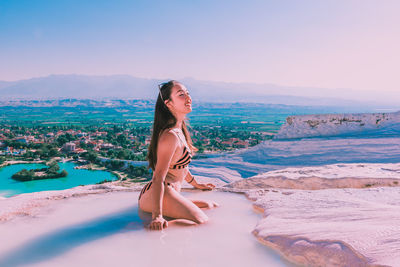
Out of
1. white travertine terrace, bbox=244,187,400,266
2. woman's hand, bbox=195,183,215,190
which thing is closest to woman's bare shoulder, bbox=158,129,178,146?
white travertine terrace, bbox=244,187,400,266

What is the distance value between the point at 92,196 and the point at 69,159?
25.4m

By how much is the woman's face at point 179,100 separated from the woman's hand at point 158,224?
2.57 ft

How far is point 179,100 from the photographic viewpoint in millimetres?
2264

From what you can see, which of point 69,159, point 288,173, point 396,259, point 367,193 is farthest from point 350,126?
point 69,159

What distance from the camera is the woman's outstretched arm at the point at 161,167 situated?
200 centimetres

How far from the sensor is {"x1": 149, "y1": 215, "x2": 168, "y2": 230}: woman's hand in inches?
76.5

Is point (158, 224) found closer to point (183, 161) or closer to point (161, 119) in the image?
point (183, 161)

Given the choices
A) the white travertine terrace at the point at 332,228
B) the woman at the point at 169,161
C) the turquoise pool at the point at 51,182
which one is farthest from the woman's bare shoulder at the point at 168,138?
the turquoise pool at the point at 51,182

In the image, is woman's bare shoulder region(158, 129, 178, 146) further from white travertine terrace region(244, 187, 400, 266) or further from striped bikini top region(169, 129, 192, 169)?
white travertine terrace region(244, 187, 400, 266)

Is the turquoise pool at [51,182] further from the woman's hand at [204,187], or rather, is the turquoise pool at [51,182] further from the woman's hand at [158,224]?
the woman's hand at [158,224]

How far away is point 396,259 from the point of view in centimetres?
131

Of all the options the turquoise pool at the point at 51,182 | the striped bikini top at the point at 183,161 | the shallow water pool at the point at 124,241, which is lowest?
the turquoise pool at the point at 51,182

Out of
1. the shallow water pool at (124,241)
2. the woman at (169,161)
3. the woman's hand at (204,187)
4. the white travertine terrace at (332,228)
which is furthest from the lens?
the woman's hand at (204,187)

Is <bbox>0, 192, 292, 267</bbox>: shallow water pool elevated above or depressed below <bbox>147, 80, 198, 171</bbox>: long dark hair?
below
